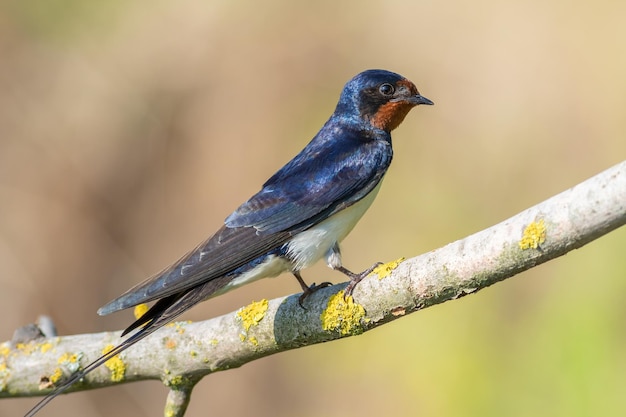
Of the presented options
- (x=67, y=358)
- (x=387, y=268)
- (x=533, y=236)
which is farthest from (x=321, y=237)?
(x=533, y=236)

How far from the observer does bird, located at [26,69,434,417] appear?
7.40 ft

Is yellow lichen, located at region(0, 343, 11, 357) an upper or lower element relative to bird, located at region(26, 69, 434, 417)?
upper

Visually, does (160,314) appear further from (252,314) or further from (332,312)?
(332,312)

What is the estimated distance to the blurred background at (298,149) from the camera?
3955mm

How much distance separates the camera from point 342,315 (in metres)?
2.17

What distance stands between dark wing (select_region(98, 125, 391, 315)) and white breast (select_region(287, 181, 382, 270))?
3cm

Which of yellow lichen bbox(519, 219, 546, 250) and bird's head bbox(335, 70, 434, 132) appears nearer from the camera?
yellow lichen bbox(519, 219, 546, 250)

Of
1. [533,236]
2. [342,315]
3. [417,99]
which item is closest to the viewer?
[533,236]

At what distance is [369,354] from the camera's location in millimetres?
4242

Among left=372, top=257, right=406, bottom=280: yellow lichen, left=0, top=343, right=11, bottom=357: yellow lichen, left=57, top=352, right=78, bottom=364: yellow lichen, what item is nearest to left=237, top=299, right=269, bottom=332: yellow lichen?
left=372, top=257, right=406, bottom=280: yellow lichen

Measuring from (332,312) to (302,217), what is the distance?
498 mm

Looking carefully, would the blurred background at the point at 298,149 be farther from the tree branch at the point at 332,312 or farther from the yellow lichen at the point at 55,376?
the yellow lichen at the point at 55,376

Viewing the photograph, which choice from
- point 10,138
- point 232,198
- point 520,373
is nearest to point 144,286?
point 520,373

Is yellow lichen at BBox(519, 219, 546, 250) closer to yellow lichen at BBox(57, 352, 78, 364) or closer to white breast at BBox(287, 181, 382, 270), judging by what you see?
white breast at BBox(287, 181, 382, 270)
